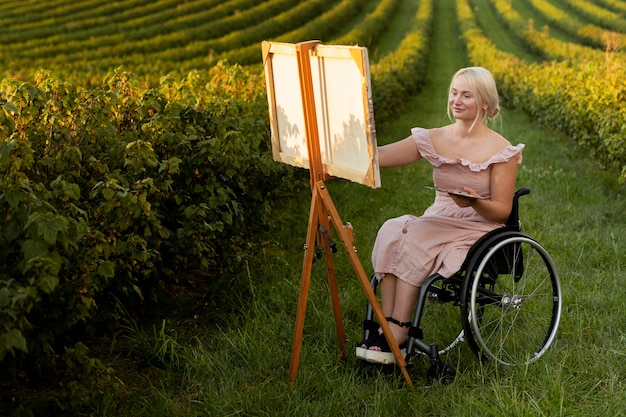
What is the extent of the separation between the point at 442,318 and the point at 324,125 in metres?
1.65

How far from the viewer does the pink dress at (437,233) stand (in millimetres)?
3697

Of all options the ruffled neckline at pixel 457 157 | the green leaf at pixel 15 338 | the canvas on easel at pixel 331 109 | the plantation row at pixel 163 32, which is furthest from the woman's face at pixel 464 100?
the plantation row at pixel 163 32

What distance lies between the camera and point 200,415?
11.3 ft

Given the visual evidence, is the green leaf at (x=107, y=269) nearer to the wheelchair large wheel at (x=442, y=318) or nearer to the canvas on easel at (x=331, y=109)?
the canvas on easel at (x=331, y=109)

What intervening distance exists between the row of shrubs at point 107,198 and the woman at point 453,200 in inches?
46.6

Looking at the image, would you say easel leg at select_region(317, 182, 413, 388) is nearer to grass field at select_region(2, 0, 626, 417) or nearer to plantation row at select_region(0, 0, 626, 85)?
grass field at select_region(2, 0, 626, 417)

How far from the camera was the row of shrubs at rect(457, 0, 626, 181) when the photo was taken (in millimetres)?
7918

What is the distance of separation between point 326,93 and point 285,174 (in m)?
3.13

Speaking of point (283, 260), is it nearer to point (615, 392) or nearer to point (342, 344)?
point (342, 344)

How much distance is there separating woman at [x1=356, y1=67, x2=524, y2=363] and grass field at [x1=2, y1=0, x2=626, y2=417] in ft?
0.99

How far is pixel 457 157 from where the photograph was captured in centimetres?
383

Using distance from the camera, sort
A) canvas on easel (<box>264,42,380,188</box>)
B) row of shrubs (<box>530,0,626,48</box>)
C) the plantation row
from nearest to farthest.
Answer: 1. canvas on easel (<box>264,42,380,188</box>)
2. the plantation row
3. row of shrubs (<box>530,0,626,48</box>)

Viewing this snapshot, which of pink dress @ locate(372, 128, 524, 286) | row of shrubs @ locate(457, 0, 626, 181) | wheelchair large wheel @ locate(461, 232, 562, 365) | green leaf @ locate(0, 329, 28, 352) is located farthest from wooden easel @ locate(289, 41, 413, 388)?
row of shrubs @ locate(457, 0, 626, 181)

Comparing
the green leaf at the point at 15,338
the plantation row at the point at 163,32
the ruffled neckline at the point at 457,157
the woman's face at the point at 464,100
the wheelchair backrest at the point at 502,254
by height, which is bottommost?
the plantation row at the point at 163,32
